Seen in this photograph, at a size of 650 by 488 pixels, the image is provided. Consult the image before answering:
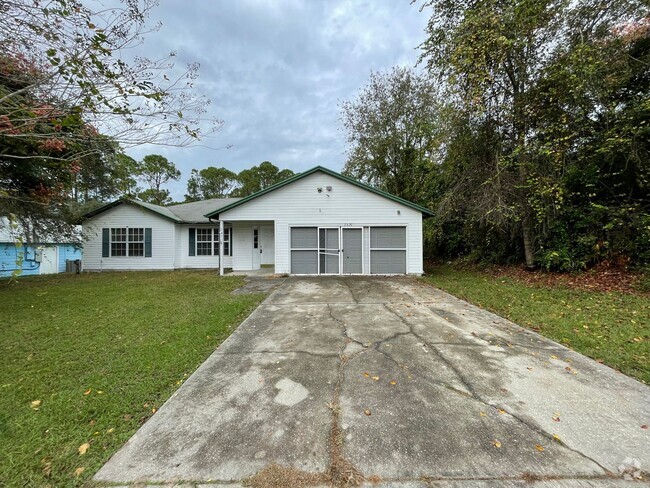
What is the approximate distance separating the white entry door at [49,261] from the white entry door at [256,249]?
12673 millimetres

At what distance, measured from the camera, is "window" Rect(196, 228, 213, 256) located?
51.2 feet

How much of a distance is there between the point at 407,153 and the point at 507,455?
1947cm

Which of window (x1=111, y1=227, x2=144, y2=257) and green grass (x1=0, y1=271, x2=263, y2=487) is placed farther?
window (x1=111, y1=227, x2=144, y2=257)

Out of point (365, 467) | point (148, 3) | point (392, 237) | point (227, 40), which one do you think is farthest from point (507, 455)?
point (227, 40)

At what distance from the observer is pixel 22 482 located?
1.83m

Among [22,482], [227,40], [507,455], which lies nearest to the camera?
[22,482]

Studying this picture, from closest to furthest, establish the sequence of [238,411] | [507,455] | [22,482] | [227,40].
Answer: [22,482] < [507,455] < [238,411] < [227,40]

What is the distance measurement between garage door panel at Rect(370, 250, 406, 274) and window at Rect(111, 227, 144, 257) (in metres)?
12.6

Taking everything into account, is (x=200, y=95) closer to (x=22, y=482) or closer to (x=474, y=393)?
(x=22, y=482)

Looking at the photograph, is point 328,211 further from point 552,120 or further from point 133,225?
point 133,225

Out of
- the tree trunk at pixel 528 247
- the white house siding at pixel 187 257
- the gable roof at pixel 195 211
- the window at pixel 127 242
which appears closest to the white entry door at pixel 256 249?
the gable roof at pixel 195 211

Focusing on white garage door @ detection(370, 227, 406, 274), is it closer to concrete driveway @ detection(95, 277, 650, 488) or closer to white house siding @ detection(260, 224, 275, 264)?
white house siding @ detection(260, 224, 275, 264)

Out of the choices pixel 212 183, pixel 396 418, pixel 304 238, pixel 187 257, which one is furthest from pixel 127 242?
pixel 212 183

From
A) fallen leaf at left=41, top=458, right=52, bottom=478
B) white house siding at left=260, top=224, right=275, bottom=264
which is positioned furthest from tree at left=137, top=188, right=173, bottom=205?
fallen leaf at left=41, top=458, right=52, bottom=478
